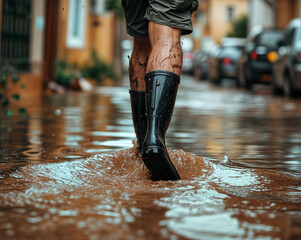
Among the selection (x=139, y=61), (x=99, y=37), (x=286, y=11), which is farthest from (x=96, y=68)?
(x=139, y=61)

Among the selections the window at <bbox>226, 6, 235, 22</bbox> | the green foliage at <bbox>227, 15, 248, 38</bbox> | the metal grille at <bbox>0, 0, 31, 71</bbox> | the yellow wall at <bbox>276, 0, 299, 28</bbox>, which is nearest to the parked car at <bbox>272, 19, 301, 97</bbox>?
the metal grille at <bbox>0, 0, 31, 71</bbox>

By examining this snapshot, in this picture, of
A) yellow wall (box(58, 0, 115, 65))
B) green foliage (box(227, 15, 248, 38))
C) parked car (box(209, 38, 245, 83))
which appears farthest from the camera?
green foliage (box(227, 15, 248, 38))

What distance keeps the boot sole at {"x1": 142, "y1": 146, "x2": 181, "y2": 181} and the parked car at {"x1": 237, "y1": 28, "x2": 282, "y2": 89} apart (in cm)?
1541

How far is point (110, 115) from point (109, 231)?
6.54 meters

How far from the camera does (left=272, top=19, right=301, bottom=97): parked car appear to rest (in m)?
14.1

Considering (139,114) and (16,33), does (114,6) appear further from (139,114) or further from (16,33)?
(139,114)

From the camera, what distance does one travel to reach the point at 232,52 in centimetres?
2511

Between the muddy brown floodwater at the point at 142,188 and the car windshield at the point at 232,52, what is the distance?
18.5m

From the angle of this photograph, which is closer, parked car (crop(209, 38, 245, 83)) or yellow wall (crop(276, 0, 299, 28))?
parked car (crop(209, 38, 245, 83))

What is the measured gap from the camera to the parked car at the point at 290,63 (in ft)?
46.4

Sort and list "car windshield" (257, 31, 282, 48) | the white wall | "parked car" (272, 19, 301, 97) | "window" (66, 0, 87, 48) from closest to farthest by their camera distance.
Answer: "parked car" (272, 19, 301, 97) → "car windshield" (257, 31, 282, 48) → "window" (66, 0, 87, 48) → the white wall

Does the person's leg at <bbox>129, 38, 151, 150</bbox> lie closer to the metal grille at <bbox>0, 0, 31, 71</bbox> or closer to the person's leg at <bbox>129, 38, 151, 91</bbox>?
the person's leg at <bbox>129, 38, 151, 91</bbox>

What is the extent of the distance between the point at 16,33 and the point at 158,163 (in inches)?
419

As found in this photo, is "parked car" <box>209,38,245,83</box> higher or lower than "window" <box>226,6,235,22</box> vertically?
lower
